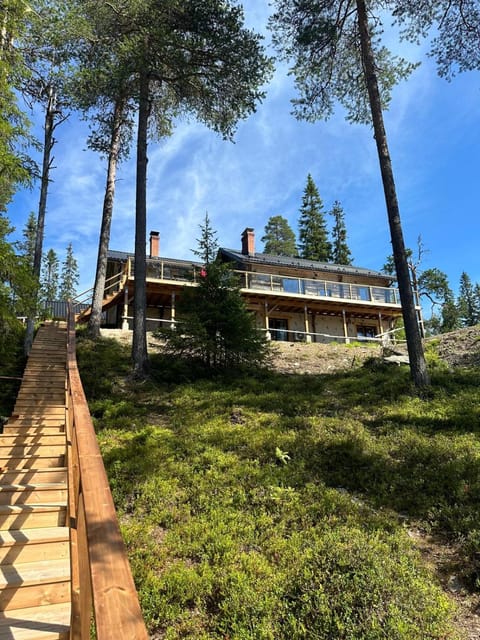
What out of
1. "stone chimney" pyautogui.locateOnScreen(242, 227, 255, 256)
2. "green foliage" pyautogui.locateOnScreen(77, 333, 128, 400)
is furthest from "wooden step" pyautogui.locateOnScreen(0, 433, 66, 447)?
"stone chimney" pyautogui.locateOnScreen(242, 227, 255, 256)

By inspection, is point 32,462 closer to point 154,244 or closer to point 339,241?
point 154,244

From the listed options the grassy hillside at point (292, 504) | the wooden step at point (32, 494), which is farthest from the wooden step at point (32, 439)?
the wooden step at point (32, 494)

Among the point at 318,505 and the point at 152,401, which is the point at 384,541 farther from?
the point at 152,401

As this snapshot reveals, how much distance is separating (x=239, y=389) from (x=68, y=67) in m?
9.97

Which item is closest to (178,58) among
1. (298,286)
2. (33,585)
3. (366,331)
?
(33,585)

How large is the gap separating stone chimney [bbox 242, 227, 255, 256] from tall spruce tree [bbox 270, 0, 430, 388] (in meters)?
14.0

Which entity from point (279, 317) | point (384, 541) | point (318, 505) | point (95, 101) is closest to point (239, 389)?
point (318, 505)

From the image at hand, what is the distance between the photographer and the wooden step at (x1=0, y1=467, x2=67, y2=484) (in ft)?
14.2

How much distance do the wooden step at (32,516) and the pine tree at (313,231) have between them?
4429 centimetres

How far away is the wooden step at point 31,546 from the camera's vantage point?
3.02m

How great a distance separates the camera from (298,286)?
2484 cm

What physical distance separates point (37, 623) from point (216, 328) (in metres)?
9.60

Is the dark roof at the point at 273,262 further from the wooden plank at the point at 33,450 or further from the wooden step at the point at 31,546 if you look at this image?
the wooden step at the point at 31,546

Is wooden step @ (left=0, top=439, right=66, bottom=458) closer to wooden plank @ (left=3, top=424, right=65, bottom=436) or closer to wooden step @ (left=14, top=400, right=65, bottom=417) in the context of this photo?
wooden plank @ (left=3, top=424, right=65, bottom=436)
